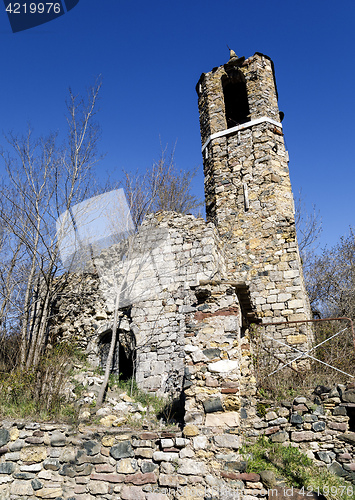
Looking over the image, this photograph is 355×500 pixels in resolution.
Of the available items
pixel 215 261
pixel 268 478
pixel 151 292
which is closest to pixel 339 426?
pixel 268 478

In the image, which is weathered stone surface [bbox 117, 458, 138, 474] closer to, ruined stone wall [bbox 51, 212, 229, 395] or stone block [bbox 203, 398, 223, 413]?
stone block [bbox 203, 398, 223, 413]

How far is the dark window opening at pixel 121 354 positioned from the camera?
8539 mm

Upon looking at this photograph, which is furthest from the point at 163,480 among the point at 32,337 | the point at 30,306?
the point at 30,306

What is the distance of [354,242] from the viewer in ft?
59.0

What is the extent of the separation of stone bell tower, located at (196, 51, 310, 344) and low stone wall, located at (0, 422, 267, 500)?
4.65 m

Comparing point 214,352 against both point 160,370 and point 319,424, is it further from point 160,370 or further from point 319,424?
point 160,370

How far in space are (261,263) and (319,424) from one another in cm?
466

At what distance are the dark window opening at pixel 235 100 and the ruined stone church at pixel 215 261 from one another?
28cm

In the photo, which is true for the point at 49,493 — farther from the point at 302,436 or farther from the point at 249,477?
the point at 302,436

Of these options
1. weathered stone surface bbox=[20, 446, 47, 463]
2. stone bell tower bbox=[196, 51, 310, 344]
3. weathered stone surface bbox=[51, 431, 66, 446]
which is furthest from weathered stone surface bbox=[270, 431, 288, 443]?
stone bell tower bbox=[196, 51, 310, 344]

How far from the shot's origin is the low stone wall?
4.18 meters

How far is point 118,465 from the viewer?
4.58 m

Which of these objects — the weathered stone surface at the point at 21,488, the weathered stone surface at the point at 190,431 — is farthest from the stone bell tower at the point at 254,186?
the weathered stone surface at the point at 21,488

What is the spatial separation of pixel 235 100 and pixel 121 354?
8970 millimetres
